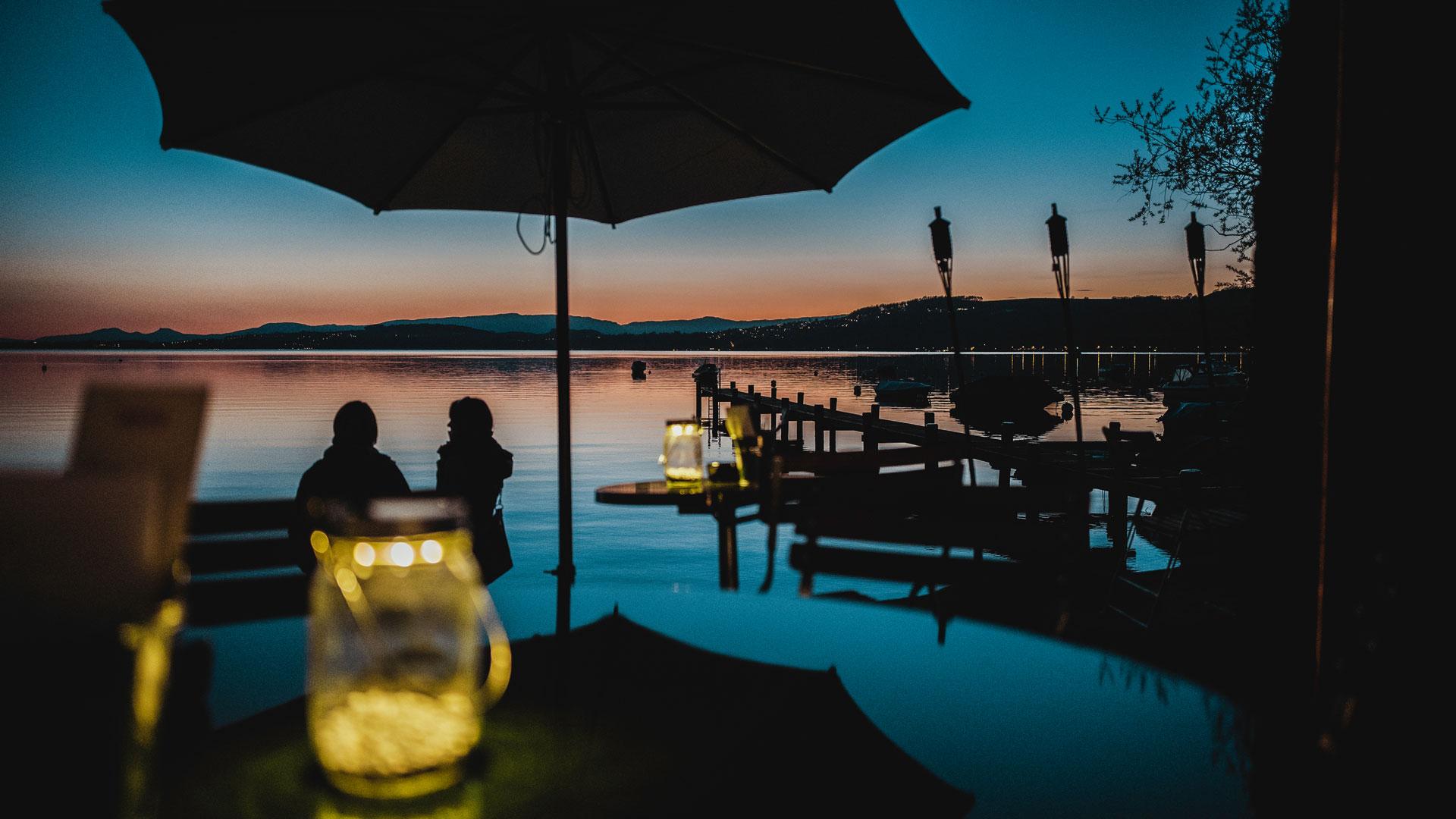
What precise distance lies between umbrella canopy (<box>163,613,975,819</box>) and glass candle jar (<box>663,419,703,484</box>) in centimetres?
240

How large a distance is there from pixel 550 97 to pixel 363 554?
9.03 ft

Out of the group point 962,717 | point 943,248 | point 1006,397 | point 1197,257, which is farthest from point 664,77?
point 1006,397

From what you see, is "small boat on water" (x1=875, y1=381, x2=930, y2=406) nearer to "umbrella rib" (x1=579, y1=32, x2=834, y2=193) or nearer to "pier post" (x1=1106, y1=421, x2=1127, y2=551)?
"pier post" (x1=1106, y1=421, x2=1127, y2=551)

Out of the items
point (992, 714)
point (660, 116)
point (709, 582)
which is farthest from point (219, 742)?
point (709, 582)

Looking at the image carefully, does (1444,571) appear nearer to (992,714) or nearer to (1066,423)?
(992,714)

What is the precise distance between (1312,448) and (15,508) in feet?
8.85

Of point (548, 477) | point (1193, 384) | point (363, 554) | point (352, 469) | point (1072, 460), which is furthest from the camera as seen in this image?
point (1193, 384)

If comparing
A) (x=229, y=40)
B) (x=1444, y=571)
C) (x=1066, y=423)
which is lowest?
(x=1066, y=423)

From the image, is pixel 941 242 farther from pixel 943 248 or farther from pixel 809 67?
pixel 809 67

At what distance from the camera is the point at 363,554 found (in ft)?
4.66

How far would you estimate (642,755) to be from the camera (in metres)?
1.66

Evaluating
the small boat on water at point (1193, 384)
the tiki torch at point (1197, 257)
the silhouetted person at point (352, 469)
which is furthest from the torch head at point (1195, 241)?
the small boat on water at point (1193, 384)

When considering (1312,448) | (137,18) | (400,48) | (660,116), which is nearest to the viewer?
(1312,448)

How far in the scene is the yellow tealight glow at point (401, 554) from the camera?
1423mm
